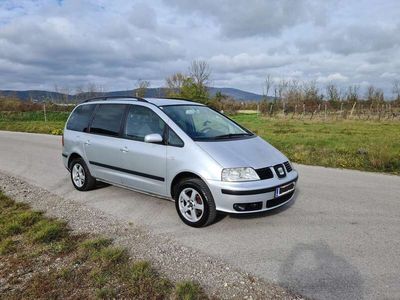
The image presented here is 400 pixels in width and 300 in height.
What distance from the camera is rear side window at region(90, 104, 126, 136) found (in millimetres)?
5801

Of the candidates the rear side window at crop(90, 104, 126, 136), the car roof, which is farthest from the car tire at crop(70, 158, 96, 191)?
the car roof

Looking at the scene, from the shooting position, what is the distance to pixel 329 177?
767cm

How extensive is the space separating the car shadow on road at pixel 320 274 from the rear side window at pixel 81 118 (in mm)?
4436

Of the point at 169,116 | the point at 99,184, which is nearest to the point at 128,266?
the point at 169,116

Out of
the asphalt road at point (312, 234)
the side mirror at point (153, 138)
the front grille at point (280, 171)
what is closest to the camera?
the asphalt road at point (312, 234)

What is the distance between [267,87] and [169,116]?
1866 inches

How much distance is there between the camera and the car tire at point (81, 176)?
6438 mm

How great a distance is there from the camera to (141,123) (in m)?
5.45

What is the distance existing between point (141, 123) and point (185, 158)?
119cm

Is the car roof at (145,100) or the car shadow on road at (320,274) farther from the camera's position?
the car roof at (145,100)

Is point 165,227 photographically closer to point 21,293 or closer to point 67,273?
point 67,273

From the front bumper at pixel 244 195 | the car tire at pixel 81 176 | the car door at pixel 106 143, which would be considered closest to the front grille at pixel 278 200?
the front bumper at pixel 244 195

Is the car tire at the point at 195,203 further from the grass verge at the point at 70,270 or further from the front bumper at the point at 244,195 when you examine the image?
the grass verge at the point at 70,270

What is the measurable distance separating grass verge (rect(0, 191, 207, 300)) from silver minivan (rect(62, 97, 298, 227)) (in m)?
1.20
